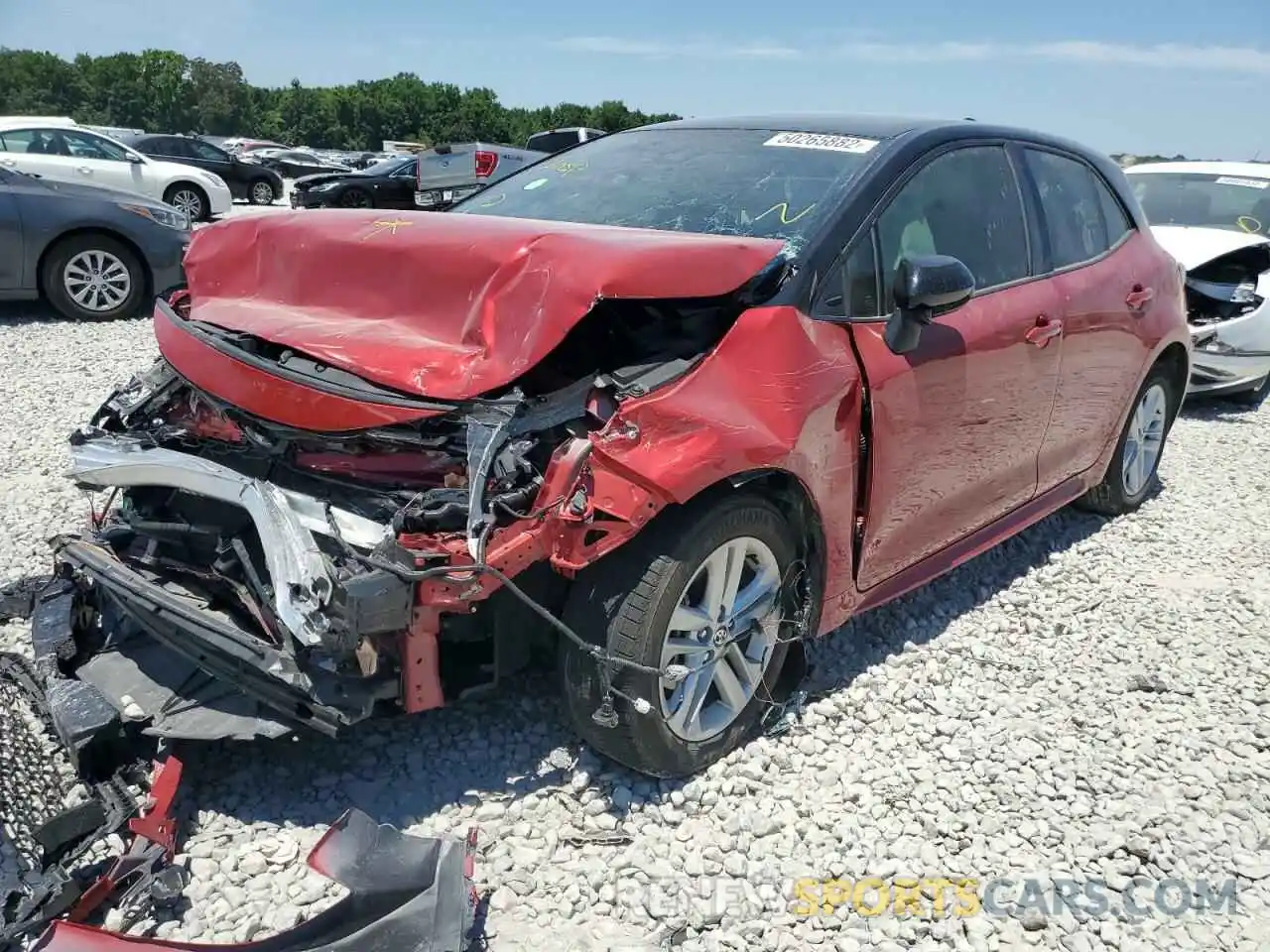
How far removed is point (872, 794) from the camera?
280 cm

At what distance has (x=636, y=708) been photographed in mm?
2539

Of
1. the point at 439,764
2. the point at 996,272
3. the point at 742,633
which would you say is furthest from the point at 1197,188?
the point at 439,764

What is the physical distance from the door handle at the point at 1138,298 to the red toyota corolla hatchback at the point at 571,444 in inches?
39.7

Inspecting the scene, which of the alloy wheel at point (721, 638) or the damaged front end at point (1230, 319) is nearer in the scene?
the alloy wheel at point (721, 638)

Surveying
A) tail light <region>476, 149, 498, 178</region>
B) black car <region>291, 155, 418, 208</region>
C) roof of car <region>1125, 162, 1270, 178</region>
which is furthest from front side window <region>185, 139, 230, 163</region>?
roof of car <region>1125, 162, 1270, 178</region>

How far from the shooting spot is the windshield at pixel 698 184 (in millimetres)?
3113

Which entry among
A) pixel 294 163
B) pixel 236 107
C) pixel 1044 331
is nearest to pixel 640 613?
pixel 1044 331

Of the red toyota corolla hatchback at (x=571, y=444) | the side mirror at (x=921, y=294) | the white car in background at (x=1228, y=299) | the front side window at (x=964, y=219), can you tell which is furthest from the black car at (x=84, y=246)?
the white car in background at (x=1228, y=299)

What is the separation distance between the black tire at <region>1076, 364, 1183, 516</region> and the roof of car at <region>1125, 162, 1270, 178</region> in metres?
4.94

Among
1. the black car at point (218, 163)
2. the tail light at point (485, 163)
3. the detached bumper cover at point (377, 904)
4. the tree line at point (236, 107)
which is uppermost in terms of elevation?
the tree line at point (236, 107)

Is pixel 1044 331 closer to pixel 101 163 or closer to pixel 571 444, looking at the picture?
pixel 571 444

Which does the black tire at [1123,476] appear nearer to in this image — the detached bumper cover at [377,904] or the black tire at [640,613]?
the black tire at [640,613]

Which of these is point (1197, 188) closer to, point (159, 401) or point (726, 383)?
point (726, 383)

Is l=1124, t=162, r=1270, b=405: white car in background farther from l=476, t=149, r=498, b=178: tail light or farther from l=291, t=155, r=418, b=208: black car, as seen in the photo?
l=291, t=155, r=418, b=208: black car
